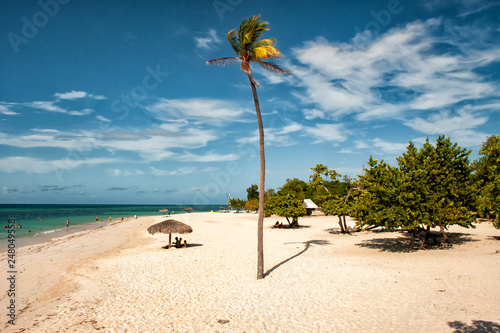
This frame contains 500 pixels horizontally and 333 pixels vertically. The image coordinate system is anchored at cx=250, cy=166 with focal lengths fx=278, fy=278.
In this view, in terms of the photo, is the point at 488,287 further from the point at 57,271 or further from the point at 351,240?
the point at 57,271

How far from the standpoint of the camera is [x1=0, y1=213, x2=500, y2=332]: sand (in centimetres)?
843

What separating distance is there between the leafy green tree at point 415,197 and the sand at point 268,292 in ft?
7.18

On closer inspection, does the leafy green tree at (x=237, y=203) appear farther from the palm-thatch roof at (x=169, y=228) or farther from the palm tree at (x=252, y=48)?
the palm tree at (x=252, y=48)

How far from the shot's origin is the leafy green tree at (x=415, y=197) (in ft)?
55.9

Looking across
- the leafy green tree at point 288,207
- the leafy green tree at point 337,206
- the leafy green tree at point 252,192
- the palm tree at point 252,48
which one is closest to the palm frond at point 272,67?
the palm tree at point 252,48

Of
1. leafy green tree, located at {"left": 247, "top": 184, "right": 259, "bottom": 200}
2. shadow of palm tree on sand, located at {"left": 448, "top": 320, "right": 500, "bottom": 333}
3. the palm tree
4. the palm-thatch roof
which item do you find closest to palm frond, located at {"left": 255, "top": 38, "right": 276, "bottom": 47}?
the palm tree

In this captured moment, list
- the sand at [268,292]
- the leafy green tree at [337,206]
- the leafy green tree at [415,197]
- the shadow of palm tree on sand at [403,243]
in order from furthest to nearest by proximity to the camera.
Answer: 1. the leafy green tree at [337,206]
2. the shadow of palm tree on sand at [403,243]
3. the leafy green tree at [415,197]
4. the sand at [268,292]

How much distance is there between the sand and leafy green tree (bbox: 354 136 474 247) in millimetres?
2188

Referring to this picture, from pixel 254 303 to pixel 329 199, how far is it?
1910 centimetres

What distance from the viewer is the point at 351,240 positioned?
24.0m

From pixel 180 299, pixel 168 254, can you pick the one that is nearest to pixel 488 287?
pixel 180 299

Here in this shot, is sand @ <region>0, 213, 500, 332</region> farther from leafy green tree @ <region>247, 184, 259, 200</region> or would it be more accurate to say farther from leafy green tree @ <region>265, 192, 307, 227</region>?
leafy green tree @ <region>247, 184, 259, 200</region>

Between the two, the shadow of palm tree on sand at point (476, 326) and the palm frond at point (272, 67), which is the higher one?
the palm frond at point (272, 67)

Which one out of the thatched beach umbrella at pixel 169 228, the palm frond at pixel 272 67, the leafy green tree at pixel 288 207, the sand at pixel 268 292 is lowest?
the sand at pixel 268 292
